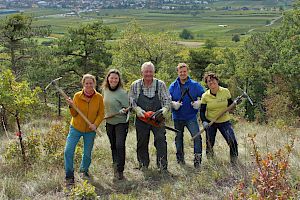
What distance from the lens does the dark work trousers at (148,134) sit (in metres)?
5.58

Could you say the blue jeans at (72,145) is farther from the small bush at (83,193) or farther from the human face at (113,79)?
the small bush at (83,193)

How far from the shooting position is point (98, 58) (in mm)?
27875

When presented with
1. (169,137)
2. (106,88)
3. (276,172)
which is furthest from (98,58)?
(276,172)

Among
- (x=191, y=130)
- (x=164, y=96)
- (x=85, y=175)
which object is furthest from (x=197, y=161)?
(x=85, y=175)

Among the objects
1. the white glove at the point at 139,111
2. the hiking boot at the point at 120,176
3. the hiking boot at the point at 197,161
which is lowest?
the hiking boot at the point at 120,176

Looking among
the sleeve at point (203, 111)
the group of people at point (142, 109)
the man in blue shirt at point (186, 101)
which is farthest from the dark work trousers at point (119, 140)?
the sleeve at point (203, 111)

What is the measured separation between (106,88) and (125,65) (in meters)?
22.9

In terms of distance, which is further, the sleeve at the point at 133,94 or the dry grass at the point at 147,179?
the sleeve at the point at 133,94

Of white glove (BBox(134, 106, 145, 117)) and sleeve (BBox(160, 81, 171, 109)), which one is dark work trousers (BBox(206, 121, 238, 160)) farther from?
white glove (BBox(134, 106, 145, 117))

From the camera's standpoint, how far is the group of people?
5305 millimetres

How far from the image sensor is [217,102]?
5.68 m

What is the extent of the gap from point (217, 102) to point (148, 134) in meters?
1.15

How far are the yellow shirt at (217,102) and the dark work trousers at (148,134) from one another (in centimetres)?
74

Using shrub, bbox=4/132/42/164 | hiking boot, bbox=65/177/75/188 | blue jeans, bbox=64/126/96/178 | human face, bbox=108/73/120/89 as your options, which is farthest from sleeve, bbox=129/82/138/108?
shrub, bbox=4/132/42/164
